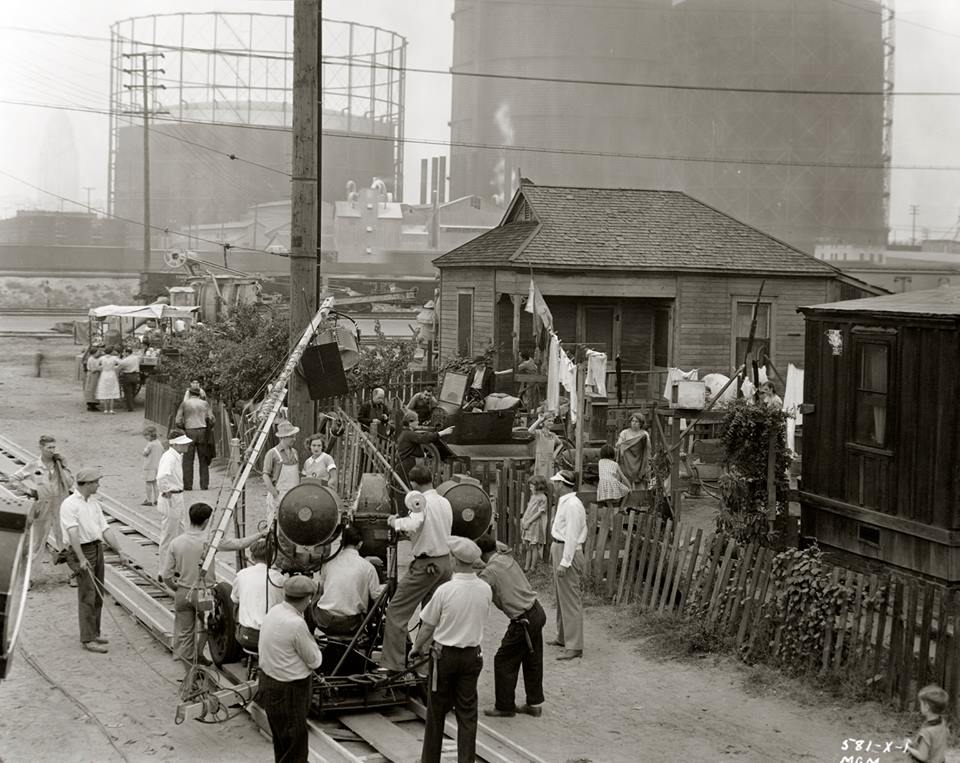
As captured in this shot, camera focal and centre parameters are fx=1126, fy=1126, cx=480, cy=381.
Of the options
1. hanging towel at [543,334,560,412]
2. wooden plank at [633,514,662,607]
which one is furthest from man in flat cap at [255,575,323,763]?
hanging towel at [543,334,560,412]

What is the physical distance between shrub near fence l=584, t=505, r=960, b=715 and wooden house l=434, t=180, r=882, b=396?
46.1ft

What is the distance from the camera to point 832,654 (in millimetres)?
10367

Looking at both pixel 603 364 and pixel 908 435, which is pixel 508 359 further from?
pixel 908 435

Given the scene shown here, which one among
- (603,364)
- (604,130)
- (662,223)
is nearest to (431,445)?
(603,364)

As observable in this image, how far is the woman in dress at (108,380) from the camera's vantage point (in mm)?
31203

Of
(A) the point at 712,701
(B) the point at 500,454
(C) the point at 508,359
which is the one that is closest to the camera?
(A) the point at 712,701

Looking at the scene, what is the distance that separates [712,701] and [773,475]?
4077 mm

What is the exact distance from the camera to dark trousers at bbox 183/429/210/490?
20453mm

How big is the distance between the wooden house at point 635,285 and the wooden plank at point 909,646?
1760 centimetres

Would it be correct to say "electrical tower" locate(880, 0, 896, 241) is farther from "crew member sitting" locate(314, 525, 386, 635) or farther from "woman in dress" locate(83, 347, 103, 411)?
"crew member sitting" locate(314, 525, 386, 635)

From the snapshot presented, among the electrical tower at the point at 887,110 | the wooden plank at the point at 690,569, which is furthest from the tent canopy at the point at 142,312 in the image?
the electrical tower at the point at 887,110

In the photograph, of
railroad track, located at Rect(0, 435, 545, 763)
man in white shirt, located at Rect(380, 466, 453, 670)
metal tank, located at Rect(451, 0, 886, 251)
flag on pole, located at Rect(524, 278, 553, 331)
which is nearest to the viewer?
railroad track, located at Rect(0, 435, 545, 763)

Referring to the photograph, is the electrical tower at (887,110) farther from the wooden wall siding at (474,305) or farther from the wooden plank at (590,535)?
the wooden plank at (590,535)

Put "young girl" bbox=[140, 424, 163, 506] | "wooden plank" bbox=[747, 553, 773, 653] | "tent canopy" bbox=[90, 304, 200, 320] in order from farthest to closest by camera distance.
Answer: "tent canopy" bbox=[90, 304, 200, 320], "young girl" bbox=[140, 424, 163, 506], "wooden plank" bbox=[747, 553, 773, 653]
